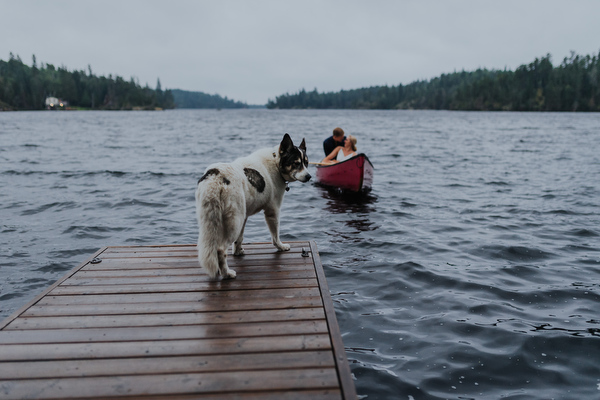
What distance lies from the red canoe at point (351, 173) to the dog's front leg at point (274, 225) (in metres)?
7.67

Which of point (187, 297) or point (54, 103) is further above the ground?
point (54, 103)

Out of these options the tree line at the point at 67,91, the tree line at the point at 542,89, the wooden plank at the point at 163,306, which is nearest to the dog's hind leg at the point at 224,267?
the wooden plank at the point at 163,306

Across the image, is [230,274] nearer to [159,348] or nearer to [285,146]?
[159,348]

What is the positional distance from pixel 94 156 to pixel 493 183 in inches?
911

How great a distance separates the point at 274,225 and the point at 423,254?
412 centimetres

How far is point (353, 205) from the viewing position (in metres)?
13.4

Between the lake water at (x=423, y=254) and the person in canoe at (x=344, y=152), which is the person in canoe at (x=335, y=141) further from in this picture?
the lake water at (x=423, y=254)

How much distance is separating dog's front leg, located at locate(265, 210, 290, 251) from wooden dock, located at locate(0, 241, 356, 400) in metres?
0.77

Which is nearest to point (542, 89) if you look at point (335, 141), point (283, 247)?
point (335, 141)

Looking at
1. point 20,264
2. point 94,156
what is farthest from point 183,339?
point 94,156

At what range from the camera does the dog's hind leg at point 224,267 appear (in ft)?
16.1

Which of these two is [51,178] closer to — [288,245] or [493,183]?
[288,245]

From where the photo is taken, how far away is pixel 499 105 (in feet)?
466

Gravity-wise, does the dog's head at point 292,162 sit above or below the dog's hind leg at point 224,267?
above
